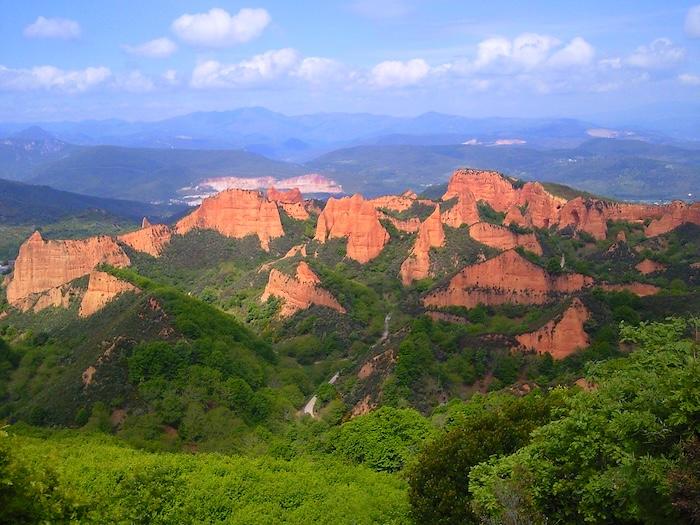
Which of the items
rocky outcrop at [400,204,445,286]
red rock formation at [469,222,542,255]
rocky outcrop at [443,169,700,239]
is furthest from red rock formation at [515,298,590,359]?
rocky outcrop at [443,169,700,239]

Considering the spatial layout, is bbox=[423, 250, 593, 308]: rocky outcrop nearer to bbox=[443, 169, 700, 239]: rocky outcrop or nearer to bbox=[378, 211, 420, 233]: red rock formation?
bbox=[378, 211, 420, 233]: red rock formation

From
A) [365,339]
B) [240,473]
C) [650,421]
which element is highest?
[650,421]

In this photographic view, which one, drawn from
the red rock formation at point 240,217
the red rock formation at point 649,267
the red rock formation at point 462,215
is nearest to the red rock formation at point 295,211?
the red rock formation at point 240,217

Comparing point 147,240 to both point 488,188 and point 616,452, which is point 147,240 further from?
point 616,452

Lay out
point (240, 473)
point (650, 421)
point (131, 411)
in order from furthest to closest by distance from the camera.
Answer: point (131, 411), point (240, 473), point (650, 421)

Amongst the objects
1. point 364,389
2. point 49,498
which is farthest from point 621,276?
point 49,498

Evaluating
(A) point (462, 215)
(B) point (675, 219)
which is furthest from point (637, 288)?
(B) point (675, 219)

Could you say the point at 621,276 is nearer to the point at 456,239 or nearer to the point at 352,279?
the point at 456,239
